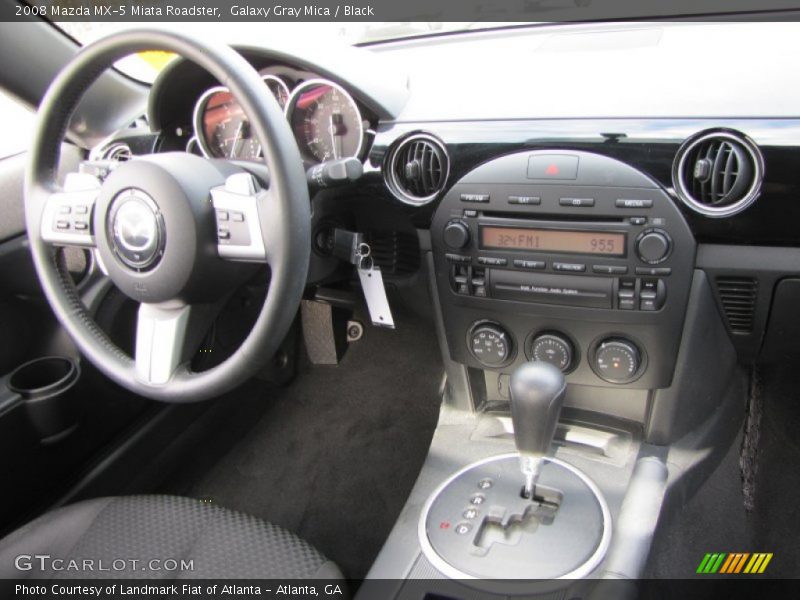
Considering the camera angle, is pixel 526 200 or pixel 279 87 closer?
pixel 526 200

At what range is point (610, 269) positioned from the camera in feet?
3.84

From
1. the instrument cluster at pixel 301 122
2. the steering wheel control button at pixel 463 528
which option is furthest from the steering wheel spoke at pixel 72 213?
the steering wheel control button at pixel 463 528

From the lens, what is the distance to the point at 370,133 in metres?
1.34

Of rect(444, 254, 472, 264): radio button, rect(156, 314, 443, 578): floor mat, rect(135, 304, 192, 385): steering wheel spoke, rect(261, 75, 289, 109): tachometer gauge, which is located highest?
rect(261, 75, 289, 109): tachometer gauge

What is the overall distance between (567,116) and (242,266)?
619mm

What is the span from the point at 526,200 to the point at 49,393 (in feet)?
3.76

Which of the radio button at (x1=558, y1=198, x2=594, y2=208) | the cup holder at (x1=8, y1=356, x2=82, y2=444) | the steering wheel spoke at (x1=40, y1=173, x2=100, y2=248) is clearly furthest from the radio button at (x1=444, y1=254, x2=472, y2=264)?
the cup holder at (x1=8, y1=356, x2=82, y2=444)

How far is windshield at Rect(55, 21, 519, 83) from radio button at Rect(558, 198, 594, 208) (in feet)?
1.93

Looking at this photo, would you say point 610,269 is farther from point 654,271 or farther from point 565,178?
point 565,178

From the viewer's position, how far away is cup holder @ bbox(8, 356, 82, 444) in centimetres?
151

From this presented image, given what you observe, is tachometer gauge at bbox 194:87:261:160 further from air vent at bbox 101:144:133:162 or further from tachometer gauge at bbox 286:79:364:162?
air vent at bbox 101:144:133:162

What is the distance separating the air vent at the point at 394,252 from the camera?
148 centimetres

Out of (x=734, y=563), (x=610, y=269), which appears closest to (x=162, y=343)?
(x=610, y=269)

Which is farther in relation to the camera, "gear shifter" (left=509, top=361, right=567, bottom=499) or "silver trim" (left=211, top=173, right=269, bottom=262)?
"gear shifter" (left=509, top=361, right=567, bottom=499)
